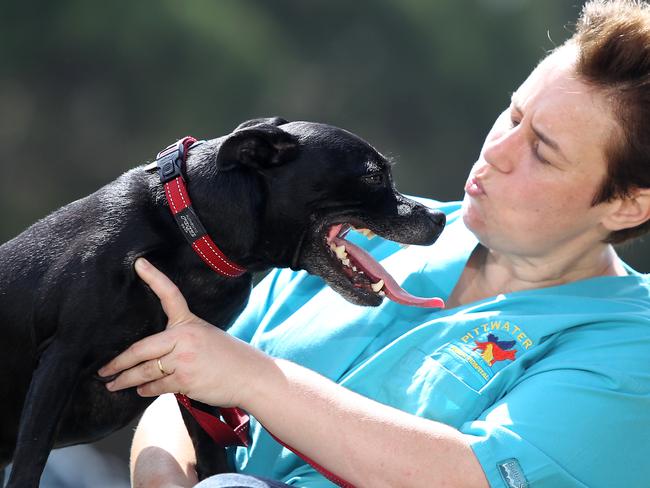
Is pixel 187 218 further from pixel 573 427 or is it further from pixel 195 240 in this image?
pixel 573 427

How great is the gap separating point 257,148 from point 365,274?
416 mm

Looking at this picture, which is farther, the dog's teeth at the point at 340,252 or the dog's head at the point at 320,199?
the dog's teeth at the point at 340,252

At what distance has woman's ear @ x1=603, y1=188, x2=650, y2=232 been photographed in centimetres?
226

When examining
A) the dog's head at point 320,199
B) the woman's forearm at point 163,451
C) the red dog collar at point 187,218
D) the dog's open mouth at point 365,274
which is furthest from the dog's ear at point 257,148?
the woman's forearm at point 163,451

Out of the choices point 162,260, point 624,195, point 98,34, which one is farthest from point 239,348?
point 98,34

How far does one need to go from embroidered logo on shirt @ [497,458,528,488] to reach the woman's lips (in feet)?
2.29

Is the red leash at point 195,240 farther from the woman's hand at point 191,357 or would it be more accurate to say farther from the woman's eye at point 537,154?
the woman's eye at point 537,154

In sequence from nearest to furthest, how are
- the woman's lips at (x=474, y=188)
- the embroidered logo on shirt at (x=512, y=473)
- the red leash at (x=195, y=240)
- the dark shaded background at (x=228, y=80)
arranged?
the embroidered logo on shirt at (x=512, y=473) → the red leash at (x=195, y=240) → the woman's lips at (x=474, y=188) → the dark shaded background at (x=228, y=80)

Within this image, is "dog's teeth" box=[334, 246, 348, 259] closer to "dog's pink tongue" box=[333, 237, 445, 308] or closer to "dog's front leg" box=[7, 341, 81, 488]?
"dog's pink tongue" box=[333, 237, 445, 308]

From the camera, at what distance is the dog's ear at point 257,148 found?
6.82ft

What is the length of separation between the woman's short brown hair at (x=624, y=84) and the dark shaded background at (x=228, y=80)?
5.52 metres

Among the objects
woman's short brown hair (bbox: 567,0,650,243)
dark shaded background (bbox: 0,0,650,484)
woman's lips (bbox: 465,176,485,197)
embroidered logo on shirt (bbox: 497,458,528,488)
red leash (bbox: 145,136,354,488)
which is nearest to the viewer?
embroidered logo on shirt (bbox: 497,458,528,488)

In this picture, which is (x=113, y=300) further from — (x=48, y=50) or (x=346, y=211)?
(x=48, y=50)

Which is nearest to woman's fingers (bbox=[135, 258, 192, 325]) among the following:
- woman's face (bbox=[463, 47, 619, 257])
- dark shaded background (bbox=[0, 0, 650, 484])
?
woman's face (bbox=[463, 47, 619, 257])
